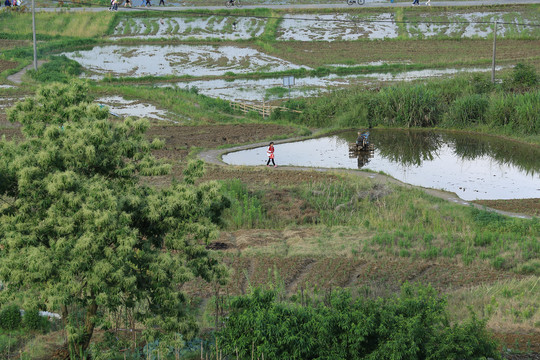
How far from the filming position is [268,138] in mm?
32938

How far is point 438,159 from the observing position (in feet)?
97.4

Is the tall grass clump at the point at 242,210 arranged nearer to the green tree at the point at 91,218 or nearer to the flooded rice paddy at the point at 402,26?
the green tree at the point at 91,218

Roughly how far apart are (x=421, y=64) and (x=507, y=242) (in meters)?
31.7

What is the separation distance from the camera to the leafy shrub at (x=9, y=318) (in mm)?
12953

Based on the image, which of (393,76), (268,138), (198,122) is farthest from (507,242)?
(393,76)

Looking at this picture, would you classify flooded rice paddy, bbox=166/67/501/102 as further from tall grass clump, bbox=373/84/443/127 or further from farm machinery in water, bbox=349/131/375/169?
farm machinery in water, bbox=349/131/375/169

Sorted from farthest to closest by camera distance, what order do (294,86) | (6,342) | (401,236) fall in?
(294,86), (401,236), (6,342)

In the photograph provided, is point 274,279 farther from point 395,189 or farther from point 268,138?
point 268,138

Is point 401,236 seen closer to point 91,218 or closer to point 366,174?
point 366,174

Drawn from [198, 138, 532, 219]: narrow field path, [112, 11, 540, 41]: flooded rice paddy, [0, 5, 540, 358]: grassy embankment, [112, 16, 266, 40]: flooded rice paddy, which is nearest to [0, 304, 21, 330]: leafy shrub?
[0, 5, 540, 358]: grassy embankment

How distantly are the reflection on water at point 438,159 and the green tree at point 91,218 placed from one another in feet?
48.7

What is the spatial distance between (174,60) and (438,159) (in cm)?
2825

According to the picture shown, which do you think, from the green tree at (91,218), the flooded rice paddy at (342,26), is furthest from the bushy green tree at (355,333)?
the flooded rice paddy at (342,26)

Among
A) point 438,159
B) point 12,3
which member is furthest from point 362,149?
point 12,3
